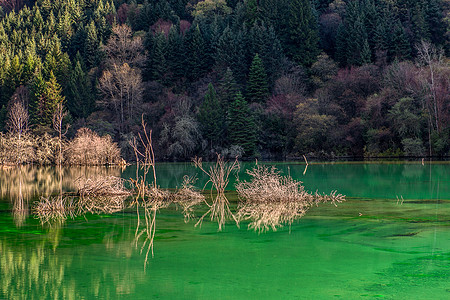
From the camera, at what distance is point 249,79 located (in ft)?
215

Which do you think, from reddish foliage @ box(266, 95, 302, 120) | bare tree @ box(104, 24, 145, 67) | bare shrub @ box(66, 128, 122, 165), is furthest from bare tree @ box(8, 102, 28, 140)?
reddish foliage @ box(266, 95, 302, 120)

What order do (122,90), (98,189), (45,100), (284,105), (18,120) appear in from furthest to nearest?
(45,100), (122,90), (284,105), (18,120), (98,189)

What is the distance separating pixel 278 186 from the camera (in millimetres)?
18391

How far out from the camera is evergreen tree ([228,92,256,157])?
2200 inches

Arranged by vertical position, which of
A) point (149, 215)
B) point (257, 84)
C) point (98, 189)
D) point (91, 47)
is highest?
point (91, 47)

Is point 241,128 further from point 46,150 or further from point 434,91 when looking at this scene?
point 46,150

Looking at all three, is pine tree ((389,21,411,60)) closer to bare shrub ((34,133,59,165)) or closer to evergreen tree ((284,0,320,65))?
evergreen tree ((284,0,320,65))

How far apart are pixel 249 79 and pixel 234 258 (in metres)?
56.5

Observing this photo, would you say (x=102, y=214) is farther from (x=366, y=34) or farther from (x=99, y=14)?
(x=99, y=14)

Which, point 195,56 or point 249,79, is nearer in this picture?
point 249,79

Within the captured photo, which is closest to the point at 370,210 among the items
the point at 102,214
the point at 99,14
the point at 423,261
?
the point at 423,261

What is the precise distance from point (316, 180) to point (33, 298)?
2129cm

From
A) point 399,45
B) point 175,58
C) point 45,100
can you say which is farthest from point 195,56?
point 399,45

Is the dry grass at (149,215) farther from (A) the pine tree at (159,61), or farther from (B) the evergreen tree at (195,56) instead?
(B) the evergreen tree at (195,56)
